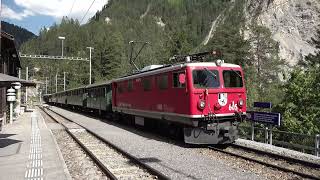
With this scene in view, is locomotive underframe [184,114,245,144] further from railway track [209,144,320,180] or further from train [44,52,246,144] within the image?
railway track [209,144,320,180]

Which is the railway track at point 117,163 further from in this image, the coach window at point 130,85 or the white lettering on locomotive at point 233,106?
the coach window at point 130,85

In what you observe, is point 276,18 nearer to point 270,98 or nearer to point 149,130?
point 270,98

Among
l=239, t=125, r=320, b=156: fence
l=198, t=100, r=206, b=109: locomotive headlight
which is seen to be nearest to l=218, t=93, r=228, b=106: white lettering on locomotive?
l=198, t=100, r=206, b=109: locomotive headlight

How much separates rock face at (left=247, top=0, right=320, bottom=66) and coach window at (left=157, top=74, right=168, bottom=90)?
223 feet

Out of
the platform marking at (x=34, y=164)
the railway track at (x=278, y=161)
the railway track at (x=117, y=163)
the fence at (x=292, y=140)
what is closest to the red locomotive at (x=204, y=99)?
the railway track at (x=278, y=161)

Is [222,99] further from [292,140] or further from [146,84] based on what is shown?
[146,84]

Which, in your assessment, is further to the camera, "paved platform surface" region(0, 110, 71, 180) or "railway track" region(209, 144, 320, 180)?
"railway track" region(209, 144, 320, 180)

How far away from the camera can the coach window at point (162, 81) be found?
16653 mm

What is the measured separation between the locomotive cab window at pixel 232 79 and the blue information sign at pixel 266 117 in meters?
1.37

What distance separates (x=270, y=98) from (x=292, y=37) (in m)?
64.8

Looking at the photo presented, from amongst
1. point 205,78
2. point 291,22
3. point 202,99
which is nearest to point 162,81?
point 205,78

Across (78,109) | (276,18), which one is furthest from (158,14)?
(78,109)

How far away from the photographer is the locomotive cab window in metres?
15.6

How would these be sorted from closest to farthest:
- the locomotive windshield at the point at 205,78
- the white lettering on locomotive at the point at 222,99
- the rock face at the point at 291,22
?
the locomotive windshield at the point at 205,78
the white lettering on locomotive at the point at 222,99
the rock face at the point at 291,22
